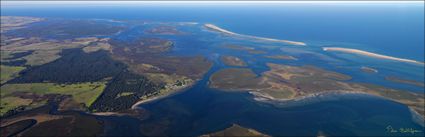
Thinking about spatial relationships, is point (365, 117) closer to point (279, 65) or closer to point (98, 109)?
point (279, 65)

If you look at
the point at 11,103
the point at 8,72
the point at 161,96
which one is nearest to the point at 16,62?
the point at 8,72

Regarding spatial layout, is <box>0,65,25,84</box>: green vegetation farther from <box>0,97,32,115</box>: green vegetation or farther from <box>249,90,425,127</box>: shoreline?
<box>249,90,425,127</box>: shoreline

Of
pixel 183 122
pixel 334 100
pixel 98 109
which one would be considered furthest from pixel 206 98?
pixel 334 100

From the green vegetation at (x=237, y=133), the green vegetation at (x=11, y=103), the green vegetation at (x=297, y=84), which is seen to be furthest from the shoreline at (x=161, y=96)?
the green vegetation at (x=11, y=103)

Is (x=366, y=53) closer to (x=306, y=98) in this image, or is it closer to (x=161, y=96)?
(x=306, y=98)

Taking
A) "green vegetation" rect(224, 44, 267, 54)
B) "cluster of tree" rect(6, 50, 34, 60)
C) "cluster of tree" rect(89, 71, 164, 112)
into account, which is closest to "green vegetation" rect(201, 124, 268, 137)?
"cluster of tree" rect(89, 71, 164, 112)

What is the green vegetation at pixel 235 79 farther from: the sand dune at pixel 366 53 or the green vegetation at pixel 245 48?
the sand dune at pixel 366 53
